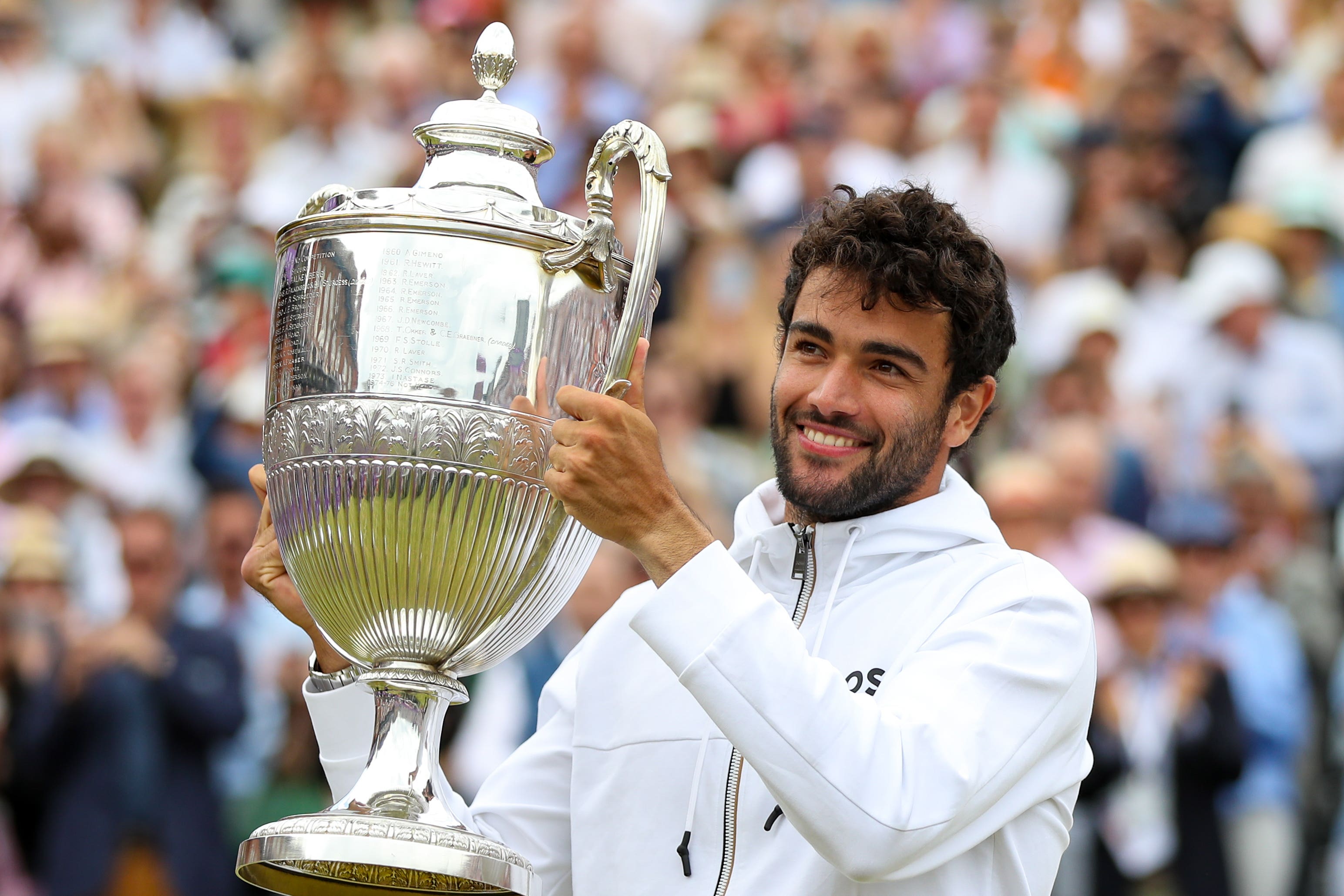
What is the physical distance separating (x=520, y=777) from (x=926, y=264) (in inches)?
42.3

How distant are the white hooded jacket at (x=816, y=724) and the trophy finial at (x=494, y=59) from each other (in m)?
0.79

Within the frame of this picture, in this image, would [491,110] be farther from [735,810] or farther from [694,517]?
[735,810]

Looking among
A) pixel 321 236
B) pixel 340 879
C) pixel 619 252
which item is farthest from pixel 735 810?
pixel 321 236

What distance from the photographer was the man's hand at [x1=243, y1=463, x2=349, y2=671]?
3324 millimetres

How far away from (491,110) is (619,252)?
1.01 feet

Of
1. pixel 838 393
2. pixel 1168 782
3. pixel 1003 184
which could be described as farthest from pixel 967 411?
pixel 1003 184

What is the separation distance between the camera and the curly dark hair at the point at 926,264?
3113mm

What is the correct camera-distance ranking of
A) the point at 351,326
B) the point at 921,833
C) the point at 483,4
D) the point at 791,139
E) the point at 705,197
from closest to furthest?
the point at 921,833 → the point at 351,326 → the point at 705,197 → the point at 791,139 → the point at 483,4

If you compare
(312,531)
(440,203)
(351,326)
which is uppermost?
(440,203)

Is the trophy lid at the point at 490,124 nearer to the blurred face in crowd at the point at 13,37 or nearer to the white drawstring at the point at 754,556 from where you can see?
the white drawstring at the point at 754,556

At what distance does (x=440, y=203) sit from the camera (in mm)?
2912

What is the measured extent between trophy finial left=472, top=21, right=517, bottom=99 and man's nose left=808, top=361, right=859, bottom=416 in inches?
26.4

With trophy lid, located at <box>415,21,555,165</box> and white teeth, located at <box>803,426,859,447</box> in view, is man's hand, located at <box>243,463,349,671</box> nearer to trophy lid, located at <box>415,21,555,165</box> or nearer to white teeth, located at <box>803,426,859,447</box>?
trophy lid, located at <box>415,21,555,165</box>

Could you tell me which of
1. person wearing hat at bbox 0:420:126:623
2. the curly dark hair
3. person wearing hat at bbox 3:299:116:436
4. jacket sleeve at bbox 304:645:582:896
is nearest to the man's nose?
the curly dark hair
